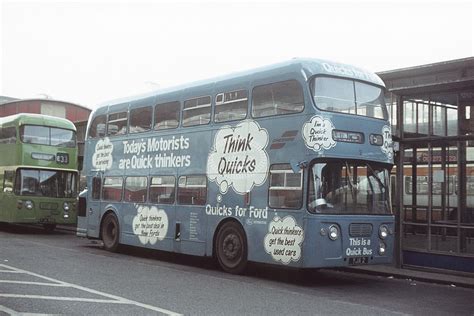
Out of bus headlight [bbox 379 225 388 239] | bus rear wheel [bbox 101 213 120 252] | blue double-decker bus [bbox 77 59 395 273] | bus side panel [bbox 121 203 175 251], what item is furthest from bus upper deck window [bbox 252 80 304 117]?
bus rear wheel [bbox 101 213 120 252]

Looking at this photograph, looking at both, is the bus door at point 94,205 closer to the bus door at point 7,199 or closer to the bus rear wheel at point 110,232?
the bus rear wheel at point 110,232

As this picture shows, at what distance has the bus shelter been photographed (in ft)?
40.6

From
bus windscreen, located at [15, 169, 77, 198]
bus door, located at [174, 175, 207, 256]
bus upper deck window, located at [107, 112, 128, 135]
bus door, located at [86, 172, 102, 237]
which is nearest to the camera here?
bus door, located at [174, 175, 207, 256]

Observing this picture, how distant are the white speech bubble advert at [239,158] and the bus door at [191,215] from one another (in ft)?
1.69

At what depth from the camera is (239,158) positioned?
11.7 meters

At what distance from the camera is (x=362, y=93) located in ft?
36.1

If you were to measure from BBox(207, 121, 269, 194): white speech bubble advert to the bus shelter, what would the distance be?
3372 millimetres

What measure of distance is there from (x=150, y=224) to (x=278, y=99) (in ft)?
16.4

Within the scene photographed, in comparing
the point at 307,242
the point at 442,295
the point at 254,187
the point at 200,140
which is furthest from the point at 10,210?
the point at 442,295

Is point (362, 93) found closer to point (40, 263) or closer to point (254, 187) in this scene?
point (254, 187)

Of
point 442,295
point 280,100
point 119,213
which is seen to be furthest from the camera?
point 119,213

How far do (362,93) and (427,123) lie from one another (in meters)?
2.85

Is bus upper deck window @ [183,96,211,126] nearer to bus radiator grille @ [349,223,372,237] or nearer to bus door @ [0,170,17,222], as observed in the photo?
bus radiator grille @ [349,223,372,237]

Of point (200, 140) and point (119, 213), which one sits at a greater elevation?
point (200, 140)
